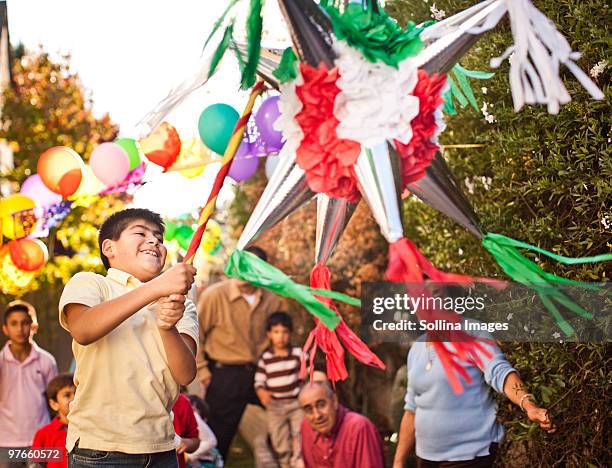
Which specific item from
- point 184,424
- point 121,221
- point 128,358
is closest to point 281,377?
point 184,424

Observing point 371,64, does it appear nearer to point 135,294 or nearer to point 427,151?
point 427,151

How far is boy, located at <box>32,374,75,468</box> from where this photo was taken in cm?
396

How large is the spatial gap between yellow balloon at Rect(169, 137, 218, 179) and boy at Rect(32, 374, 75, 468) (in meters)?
1.07

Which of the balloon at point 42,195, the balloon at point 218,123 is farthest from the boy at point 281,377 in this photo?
the balloon at point 218,123

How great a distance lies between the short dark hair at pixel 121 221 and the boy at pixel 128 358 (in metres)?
0.07

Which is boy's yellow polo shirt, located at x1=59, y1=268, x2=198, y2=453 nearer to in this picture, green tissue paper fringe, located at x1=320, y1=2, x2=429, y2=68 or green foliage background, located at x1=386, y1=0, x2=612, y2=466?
green tissue paper fringe, located at x1=320, y1=2, x2=429, y2=68

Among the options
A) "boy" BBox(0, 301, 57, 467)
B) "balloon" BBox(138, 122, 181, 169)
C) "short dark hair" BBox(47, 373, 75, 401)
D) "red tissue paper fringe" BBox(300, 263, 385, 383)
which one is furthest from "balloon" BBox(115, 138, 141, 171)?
"red tissue paper fringe" BBox(300, 263, 385, 383)

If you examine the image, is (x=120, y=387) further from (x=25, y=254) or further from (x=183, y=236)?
(x=183, y=236)

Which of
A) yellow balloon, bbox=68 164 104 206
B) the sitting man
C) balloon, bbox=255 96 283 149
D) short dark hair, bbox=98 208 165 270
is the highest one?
yellow balloon, bbox=68 164 104 206

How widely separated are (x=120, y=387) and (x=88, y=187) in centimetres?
254

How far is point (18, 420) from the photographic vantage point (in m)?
5.23

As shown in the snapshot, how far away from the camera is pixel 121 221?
277 cm

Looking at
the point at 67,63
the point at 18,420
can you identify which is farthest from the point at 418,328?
the point at 67,63

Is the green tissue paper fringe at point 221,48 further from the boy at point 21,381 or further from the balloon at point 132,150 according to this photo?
the boy at point 21,381
